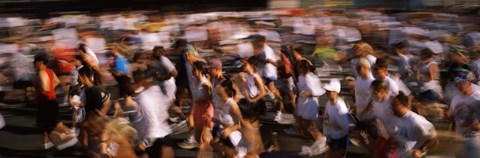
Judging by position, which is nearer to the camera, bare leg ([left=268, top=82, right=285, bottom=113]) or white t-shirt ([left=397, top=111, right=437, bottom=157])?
white t-shirt ([left=397, top=111, right=437, bottom=157])

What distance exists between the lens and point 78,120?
27.5ft

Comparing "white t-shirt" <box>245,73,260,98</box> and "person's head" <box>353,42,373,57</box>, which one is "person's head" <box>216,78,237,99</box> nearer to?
"white t-shirt" <box>245,73,260,98</box>

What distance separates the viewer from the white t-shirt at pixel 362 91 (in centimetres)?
743

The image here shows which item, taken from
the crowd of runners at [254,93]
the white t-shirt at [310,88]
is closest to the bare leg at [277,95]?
the crowd of runners at [254,93]

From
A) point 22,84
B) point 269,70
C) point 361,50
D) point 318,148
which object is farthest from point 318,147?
point 22,84

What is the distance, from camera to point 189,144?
8414 millimetres

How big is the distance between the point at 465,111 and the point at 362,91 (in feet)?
5.67

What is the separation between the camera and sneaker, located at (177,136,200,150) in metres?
8.33

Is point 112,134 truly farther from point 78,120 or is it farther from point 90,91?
point 78,120

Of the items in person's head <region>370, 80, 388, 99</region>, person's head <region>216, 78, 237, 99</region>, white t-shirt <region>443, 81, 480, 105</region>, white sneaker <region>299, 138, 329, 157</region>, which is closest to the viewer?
person's head <region>370, 80, 388, 99</region>

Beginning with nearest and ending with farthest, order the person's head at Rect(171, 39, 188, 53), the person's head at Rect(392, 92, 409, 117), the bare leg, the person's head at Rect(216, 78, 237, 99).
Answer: the person's head at Rect(392, 92, 409, 117)
the person's head at Rect(216, 78, 237, 99)
the bare leg
the person's head at Rect(171, 39, 188, 53)

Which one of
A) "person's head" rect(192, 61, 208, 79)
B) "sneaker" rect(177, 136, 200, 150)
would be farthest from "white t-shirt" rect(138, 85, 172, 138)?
"sneaker" rect(177, 136, 200, 150)

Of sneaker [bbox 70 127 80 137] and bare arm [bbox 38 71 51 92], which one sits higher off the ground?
bare arm [bbox 38 71 51 92]

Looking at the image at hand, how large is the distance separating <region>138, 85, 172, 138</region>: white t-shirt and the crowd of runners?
11 millimetres
